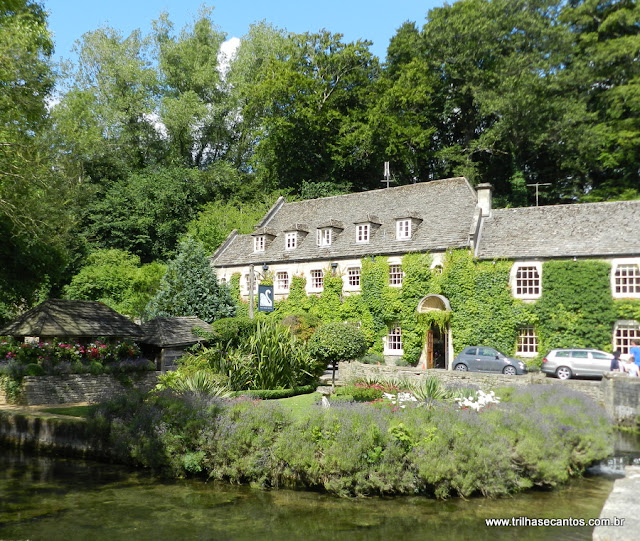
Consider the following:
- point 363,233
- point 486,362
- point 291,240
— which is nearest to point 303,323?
point 363,233

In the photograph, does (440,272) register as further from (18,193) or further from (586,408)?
(18,193)

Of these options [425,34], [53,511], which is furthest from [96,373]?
[425,34]

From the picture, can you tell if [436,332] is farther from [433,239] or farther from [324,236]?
[324,236]

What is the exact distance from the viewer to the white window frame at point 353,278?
32938mm

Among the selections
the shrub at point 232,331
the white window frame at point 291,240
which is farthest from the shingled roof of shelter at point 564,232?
the shrub at point 232,331

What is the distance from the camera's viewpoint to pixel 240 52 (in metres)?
58.3

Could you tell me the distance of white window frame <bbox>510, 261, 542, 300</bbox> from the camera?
27453 mm

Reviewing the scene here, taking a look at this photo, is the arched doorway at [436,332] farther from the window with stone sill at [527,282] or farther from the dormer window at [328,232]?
the dormer window at [328,232]

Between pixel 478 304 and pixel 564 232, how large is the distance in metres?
5.57

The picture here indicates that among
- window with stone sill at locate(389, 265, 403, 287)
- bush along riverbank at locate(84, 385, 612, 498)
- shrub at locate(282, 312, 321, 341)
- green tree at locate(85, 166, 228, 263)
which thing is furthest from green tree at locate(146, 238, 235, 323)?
bush along riverbank at locate(84, 385, 612, 498)

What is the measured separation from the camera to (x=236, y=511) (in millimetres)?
10625

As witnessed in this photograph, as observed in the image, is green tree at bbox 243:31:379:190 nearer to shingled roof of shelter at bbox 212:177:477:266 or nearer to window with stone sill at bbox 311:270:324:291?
shingled roof of shelter at bbox 212:177:477:266

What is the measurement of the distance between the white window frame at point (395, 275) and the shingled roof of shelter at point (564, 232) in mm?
4520

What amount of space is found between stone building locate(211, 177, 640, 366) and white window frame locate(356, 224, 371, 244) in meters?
0.06
